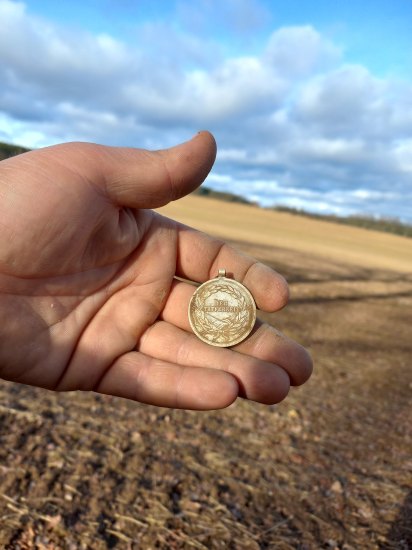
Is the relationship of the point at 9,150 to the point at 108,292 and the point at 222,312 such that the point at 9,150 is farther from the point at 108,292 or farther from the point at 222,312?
the point at 222,312

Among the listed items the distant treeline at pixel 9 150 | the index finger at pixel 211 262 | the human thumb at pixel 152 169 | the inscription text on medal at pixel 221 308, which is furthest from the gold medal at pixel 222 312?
the distant treeline at pixel 9 150

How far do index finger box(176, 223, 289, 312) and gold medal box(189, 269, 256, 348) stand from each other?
0.11 meters

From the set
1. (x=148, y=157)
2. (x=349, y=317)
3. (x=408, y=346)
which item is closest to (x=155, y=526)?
(x=148, y=157)

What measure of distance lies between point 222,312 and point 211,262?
1.57ft

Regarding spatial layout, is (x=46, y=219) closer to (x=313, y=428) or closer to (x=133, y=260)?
(x=133, y=260)

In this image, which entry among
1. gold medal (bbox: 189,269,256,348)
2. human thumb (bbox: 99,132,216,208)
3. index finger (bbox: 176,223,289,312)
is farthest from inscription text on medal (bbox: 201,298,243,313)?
human thumb (bbox: 99,132,216,208)

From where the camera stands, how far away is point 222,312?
143 inches

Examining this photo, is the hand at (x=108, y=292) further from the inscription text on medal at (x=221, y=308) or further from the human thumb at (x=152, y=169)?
the inscription text on medal at (x=221, y=308)

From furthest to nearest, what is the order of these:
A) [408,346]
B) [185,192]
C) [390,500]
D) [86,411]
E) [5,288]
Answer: [408,346] < [86,411] < [390,500] < [185,192] < [5,288]

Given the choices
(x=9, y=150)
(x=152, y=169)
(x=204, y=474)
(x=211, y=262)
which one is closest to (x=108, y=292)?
(x=211, y=262)

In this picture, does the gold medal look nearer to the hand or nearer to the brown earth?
the hand

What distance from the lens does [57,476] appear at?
433 cm

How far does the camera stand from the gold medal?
3.56m

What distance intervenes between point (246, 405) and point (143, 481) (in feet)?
7.59
